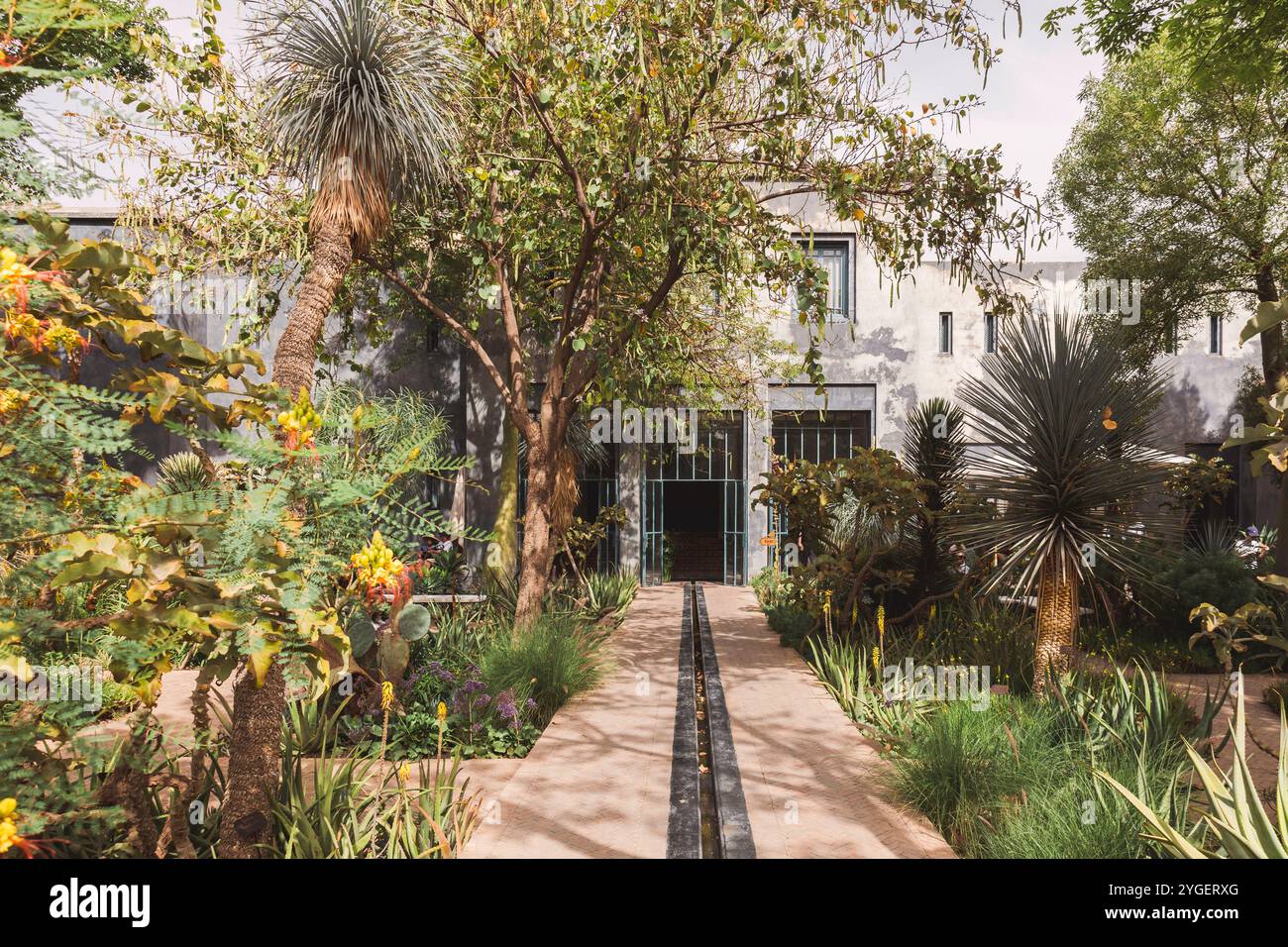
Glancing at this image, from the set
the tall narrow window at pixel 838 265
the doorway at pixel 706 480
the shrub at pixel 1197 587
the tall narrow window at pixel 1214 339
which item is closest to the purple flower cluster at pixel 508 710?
the shrub at pixel 1197 587

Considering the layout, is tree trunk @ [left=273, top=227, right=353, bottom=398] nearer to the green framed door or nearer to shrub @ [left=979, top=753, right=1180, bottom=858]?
shrub @ [left=979, top=753, right=1180, bottom=858]

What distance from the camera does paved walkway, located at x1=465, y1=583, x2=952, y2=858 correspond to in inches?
144

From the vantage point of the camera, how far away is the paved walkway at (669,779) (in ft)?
12.0

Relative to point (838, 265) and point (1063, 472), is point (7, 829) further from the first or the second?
point (838, 265)

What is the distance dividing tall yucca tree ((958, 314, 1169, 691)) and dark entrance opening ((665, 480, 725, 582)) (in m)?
13.2

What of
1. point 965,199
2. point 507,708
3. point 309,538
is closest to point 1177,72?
point 965,199

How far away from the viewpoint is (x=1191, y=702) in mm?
6191

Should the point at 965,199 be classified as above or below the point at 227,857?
above

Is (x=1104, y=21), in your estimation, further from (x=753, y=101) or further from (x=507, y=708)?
(x=507, y=708)

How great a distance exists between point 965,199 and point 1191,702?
4566 millimetres

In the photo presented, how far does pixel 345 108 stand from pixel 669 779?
13.7 feet

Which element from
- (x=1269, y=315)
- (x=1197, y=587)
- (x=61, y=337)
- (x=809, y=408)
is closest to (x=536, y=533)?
(x=61, y=337)

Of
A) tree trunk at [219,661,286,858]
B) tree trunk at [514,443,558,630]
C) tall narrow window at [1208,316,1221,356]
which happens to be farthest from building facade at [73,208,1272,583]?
tree trunk at [219,661,286,858]
